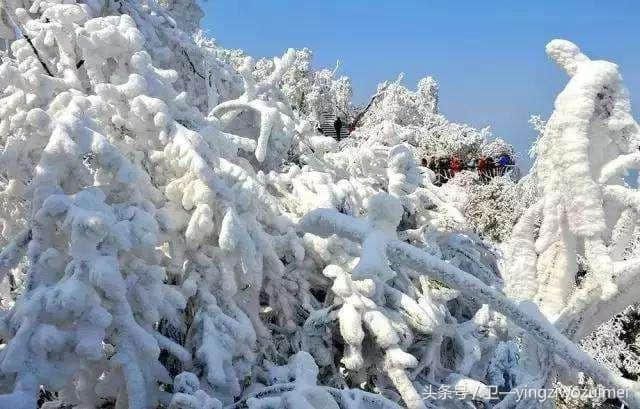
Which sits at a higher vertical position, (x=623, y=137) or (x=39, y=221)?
(x=623, y=137)

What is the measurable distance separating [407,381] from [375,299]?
415 mm

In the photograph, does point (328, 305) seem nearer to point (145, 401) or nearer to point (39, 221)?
point (145, 401)

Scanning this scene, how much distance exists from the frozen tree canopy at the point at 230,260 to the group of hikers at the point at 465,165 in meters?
11.2

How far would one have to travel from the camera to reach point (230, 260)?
2.46 metres

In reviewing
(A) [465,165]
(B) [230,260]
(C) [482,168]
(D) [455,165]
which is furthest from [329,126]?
(B) [230,260]

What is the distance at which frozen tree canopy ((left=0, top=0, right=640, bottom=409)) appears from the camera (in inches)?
77.5

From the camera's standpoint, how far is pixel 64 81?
2.71 meters

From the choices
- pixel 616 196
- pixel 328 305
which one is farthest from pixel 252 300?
pixel 616 196

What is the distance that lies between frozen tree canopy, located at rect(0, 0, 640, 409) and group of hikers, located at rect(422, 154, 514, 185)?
11209mm

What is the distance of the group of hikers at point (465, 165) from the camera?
47.2 ft

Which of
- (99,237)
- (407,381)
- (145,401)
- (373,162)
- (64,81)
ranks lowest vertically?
(145,401)

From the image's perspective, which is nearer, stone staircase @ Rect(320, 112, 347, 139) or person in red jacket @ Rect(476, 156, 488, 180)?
person in red jacket @ Rect(476, 156, 488, 180)

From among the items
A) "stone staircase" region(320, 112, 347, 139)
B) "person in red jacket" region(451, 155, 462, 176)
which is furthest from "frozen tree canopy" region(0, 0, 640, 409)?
"stone staircase" region(320, 112, 347, 139)

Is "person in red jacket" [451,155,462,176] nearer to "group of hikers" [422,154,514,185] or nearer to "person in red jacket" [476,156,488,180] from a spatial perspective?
"group of hikers" [422,154,514,185]
